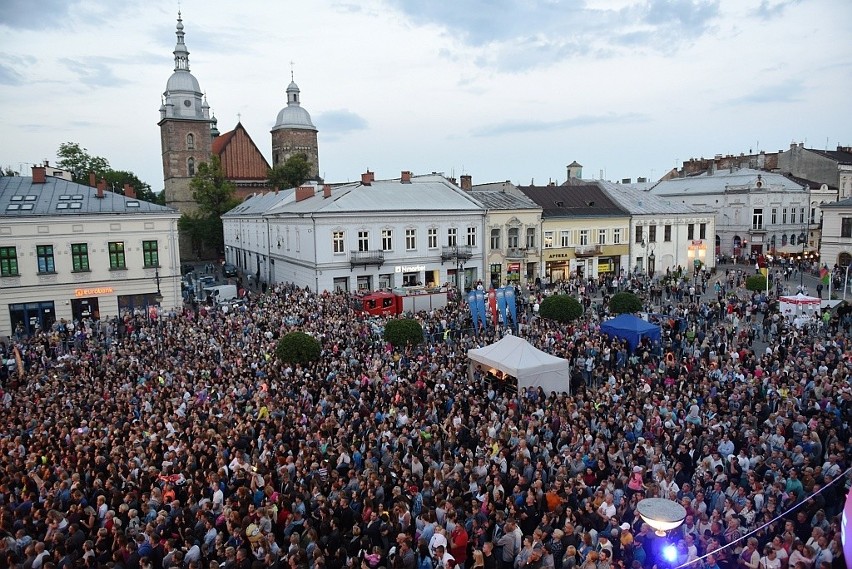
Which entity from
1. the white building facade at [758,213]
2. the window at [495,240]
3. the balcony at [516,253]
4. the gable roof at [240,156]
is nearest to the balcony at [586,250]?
the balcony at [516,253]

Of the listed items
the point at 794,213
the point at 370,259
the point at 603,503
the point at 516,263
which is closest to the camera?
the point at 603,503

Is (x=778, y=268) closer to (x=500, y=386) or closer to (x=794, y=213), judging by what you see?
(x=794, y=213)

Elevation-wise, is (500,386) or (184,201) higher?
(184,201)

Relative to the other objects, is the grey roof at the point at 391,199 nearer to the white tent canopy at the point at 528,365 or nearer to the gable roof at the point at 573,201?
the gable roof at the point at 573,201

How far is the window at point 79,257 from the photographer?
31469 mm

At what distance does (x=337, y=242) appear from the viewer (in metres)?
37.6

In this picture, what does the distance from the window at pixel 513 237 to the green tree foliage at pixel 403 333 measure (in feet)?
67.5

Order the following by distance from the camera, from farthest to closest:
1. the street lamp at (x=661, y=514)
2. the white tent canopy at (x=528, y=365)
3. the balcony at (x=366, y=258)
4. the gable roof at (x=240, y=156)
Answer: the gable roof at (x=240, y=156) → the balcony at (x=366, y=258) → the white tent canopy at (x=528, y=365) → the street lamp at (x=661, y=514)

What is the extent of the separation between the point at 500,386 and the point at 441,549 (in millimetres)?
10266

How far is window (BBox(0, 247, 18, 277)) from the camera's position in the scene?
30062 millimetres

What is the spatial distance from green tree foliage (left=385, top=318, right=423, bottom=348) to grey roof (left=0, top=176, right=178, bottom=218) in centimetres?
1610

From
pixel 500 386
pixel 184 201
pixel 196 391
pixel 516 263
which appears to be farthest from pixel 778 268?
pixel 184 201

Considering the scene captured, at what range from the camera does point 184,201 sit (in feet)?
220

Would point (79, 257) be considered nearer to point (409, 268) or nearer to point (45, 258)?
point (45, 258)
